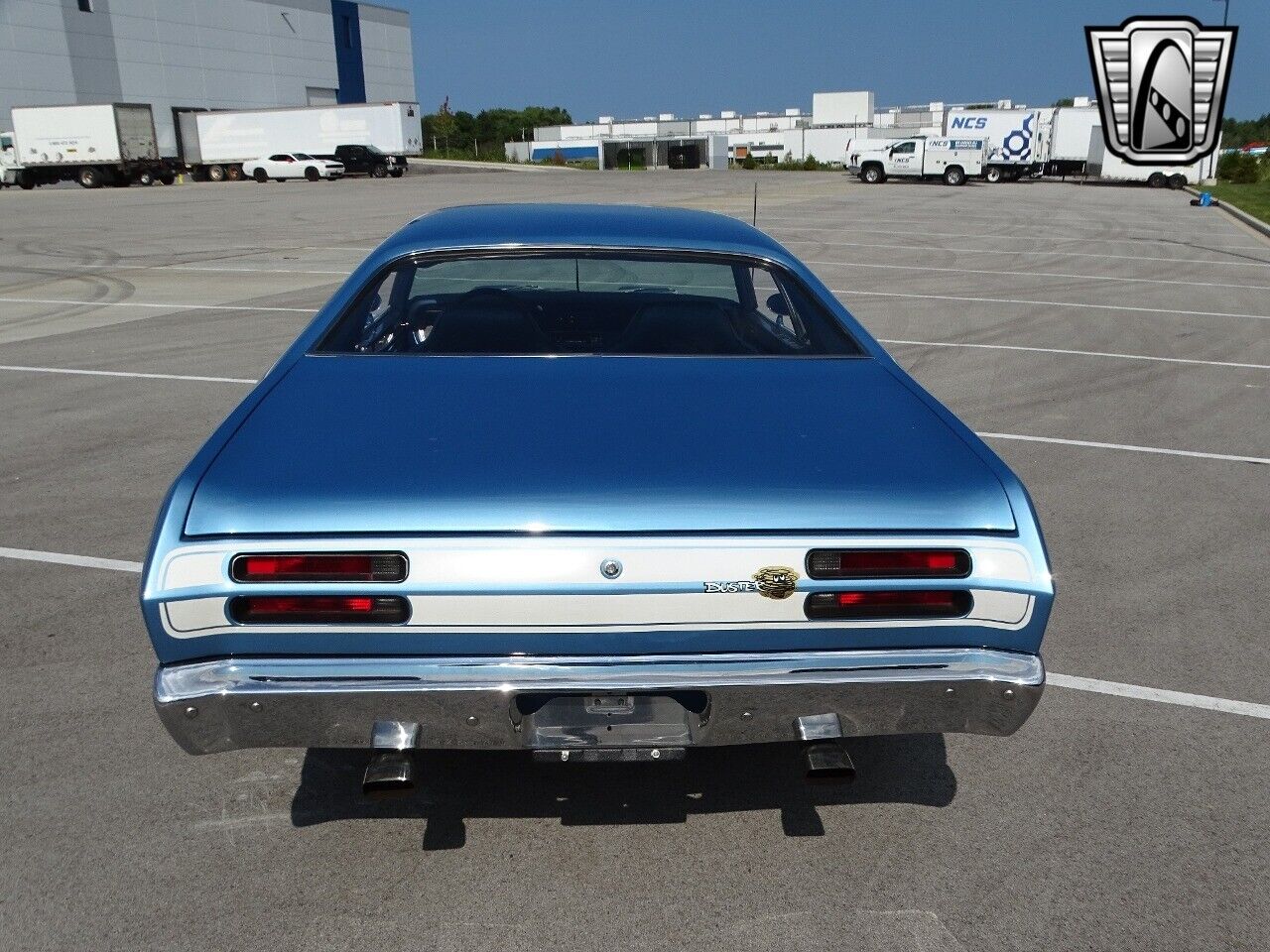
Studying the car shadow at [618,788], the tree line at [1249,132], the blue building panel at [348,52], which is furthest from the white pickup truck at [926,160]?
the tree line at [1249,132]

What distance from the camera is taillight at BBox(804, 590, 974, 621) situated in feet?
8.08

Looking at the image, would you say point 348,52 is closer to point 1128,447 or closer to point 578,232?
point 1128,447

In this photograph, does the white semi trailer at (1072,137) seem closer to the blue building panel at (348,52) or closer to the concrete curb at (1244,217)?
the concrete curb at (1244,217)

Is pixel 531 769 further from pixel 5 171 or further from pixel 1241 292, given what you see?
pixel 5 171

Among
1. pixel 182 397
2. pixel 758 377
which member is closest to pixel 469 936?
pixel 758 377

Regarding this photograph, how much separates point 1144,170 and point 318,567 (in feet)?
160

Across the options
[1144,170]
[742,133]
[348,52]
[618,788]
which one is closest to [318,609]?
[618,788]

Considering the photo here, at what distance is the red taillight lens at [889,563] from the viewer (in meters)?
2.42

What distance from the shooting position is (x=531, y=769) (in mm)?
3232

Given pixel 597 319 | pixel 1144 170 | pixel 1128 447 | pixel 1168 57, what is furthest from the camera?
pixel 1144 170

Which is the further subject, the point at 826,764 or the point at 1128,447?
the point at 1128,447

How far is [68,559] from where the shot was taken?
481cm

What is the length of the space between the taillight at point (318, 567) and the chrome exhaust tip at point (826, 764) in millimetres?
1032

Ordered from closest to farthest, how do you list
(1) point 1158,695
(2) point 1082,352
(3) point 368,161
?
(1) point 1158,695 → (2) point 1082,352 → (3) point 368,161
